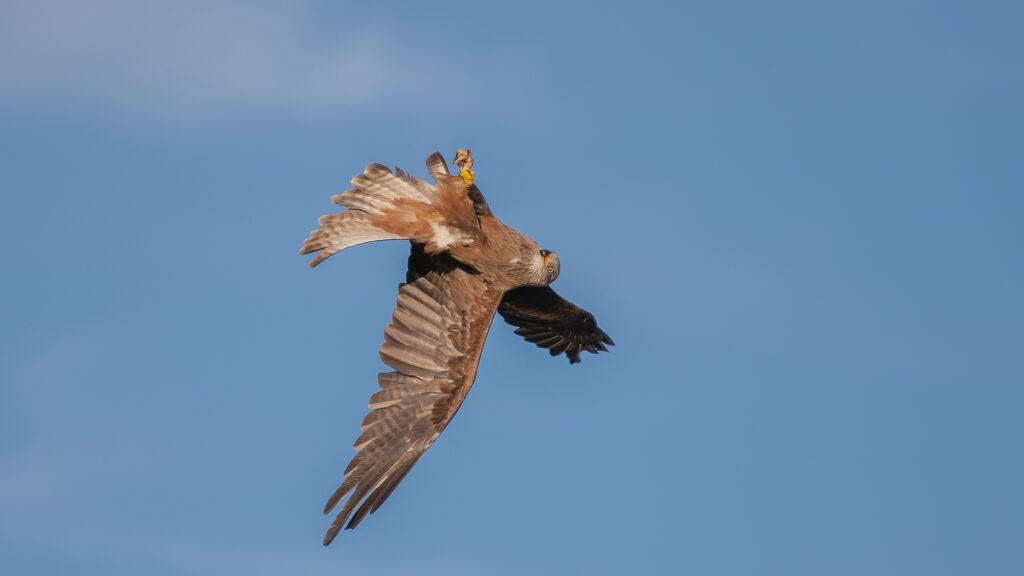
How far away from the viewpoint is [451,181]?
16.1 m

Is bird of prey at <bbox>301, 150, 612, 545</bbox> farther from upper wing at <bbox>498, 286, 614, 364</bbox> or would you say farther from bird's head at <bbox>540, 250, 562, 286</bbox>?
upper wing at <bbox>498, 286, 614, 364</bbox>

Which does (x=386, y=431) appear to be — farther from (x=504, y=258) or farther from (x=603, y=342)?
(x=603, y=342)

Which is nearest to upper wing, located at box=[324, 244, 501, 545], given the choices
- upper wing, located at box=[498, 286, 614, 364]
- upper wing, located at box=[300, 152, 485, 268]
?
upper wing, located at box=[300, 152, 485, 268]

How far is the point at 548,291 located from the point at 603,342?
56.0 inches

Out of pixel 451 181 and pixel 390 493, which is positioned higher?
pixel 451 181

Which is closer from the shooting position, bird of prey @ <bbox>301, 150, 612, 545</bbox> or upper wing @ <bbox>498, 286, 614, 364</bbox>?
bird of prey @ <bbox>301, 150, 612, 545</bbox>

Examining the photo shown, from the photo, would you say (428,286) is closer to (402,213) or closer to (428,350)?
(428,350)

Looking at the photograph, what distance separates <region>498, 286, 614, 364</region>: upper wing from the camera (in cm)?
1820

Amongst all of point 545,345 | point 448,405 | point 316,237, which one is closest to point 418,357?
point 448,405

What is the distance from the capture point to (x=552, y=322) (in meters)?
18.8

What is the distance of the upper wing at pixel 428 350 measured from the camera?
1619 cm

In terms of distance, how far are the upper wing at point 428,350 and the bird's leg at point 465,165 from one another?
2.60ft

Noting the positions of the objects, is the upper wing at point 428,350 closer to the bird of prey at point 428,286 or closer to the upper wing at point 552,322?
the bird of prey at point 428,286

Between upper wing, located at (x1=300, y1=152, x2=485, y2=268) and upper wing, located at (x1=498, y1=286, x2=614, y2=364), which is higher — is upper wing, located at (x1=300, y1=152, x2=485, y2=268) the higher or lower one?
the lower one
